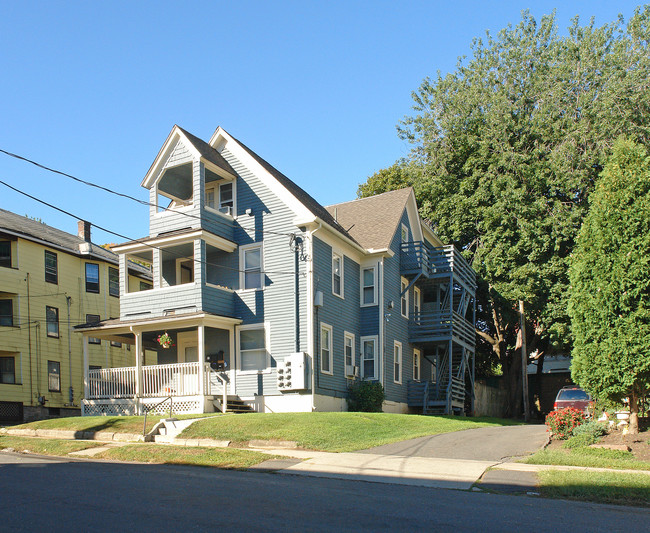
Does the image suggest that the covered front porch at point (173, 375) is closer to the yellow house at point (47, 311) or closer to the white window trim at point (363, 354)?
the white window trim at point (363, 354)

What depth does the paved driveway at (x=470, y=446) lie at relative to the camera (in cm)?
1479

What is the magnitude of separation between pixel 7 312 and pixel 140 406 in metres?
11.8

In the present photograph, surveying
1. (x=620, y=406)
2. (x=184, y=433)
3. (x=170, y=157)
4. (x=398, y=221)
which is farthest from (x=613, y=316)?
(x=170, y=157)

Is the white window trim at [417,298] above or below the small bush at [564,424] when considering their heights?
above

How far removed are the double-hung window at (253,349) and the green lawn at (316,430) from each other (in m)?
4.74

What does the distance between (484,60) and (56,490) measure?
3331 cm

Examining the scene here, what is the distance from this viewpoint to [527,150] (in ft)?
113

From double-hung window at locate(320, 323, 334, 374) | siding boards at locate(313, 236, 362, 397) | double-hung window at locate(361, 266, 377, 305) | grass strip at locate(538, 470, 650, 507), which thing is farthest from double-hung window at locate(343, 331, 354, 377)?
grass strip at locate(538, 470, 650, 507)

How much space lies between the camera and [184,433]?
56.6 ft

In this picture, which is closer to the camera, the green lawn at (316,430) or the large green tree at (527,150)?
the green lawn at (316,430)

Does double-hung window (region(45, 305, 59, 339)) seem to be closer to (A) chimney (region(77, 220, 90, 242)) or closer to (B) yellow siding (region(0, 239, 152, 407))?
(B) yellow siding (region(0, 239, 152, 407))

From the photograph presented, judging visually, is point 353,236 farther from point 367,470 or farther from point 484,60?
point 367,470

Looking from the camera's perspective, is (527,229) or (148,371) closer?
(148,371)

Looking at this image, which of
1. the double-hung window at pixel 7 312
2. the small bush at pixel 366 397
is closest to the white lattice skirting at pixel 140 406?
the small bush at pixel 366 397
